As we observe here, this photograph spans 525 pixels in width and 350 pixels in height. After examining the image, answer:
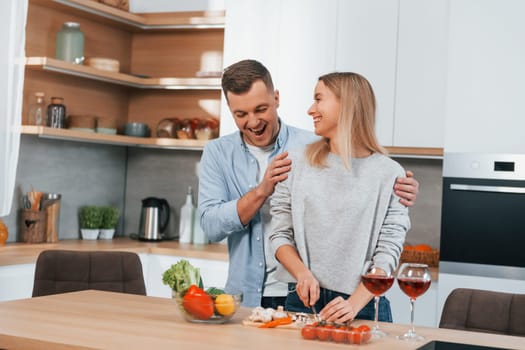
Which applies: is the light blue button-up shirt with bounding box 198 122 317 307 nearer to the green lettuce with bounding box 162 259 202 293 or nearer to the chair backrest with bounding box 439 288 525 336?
the green lettuce with bounding box 162 259 202 293

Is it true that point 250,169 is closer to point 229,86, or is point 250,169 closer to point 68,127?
point 229,86

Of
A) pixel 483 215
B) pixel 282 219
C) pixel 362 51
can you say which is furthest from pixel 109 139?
pixel 282 219

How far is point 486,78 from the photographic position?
13.7 feet

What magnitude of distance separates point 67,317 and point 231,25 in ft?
9.55

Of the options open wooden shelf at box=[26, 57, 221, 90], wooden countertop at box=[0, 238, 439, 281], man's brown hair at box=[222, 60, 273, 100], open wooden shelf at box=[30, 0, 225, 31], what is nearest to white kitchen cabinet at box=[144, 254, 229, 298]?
wooden countertop at box=[0, 238, 439, 281]

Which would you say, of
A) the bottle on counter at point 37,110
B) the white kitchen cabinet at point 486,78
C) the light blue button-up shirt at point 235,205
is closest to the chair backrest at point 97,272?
the light blue button-up shirt at point 235,205

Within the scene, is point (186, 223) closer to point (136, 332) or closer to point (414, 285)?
point (136, 332)

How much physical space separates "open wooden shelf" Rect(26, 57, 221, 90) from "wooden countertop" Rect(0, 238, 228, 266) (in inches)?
37.1

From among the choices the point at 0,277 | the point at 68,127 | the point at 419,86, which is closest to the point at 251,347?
the point at 0,277

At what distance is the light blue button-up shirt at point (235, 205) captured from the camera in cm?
284

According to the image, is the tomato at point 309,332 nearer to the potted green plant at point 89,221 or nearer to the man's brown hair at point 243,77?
the man's brown hair at point 243,77

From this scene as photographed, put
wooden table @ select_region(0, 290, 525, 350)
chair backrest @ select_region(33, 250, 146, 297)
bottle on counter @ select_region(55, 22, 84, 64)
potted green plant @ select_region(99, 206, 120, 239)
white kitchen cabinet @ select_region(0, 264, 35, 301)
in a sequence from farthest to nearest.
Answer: potted green plant @ select_region(99, 206, 120, 239)
bottle on counter @ select_region(55, 22, 84, 64)
white kitchen cabinet @ select_region(0, 264, 35, 301)
chair backrest @ select_region(33, 250, 146, 297)
wooden table @ select_region(0, 290, 525, 350)

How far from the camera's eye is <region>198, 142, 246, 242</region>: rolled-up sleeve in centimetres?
281

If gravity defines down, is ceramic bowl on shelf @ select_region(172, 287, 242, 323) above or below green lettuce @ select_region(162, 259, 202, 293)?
below
